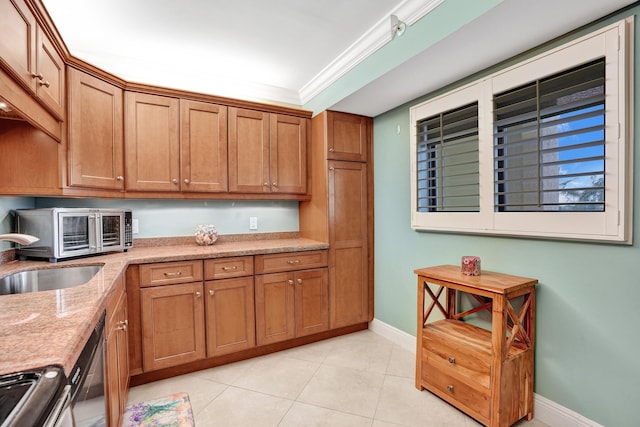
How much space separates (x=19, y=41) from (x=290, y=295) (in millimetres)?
2281

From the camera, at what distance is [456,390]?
1.91 m

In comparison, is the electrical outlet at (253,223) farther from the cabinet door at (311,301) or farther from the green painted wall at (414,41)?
the green painted wall at (414,41)

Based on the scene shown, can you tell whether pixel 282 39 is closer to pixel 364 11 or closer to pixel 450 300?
pixel 364 11

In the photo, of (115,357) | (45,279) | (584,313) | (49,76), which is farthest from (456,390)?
(49,76)

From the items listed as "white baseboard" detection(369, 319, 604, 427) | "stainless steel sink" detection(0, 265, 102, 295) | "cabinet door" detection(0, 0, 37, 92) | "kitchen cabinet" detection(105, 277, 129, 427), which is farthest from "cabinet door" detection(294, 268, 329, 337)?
"cabinet door" detection(0, 0, 37, 92)

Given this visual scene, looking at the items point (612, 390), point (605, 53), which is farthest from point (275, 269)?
point (605, 53)

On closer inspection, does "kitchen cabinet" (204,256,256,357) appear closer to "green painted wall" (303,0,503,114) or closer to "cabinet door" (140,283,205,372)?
"cabinet door" (140,283,205,372)

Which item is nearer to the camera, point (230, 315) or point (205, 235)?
point (230, 315)

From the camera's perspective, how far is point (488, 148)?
206cm

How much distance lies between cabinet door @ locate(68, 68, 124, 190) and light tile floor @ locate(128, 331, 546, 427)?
5.04ft

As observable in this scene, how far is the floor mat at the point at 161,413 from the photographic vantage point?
71.4 inches

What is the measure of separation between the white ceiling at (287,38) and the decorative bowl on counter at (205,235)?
130cm

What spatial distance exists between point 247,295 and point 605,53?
2686 millimetres

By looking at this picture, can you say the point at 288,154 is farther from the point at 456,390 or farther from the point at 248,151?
the point at 456,390
